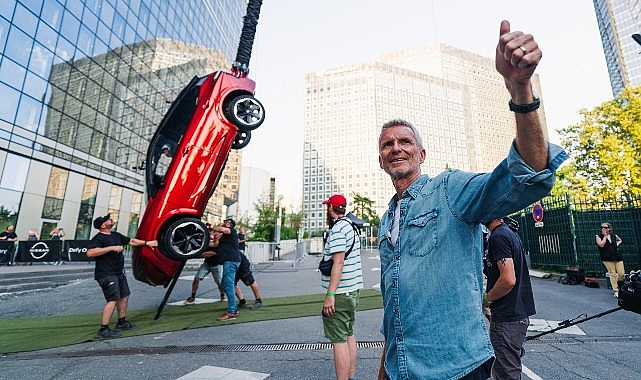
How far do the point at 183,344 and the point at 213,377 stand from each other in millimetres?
1544

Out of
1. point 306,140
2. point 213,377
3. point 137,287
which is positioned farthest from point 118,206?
point 306,140

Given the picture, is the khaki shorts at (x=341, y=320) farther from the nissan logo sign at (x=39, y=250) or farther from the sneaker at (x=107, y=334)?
the nissan logo sign at (x=39, y=250)

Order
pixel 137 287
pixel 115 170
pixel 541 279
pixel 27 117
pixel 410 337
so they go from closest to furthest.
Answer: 1. pixel 410 337
2. pixel 137 287
3. pixel 541 279
4. pixel 27 117
5. pixel 115 170

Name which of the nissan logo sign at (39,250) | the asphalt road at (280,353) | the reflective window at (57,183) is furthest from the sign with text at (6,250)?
the reflective window at (57,183)

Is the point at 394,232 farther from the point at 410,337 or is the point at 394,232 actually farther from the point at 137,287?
the point at 137,287

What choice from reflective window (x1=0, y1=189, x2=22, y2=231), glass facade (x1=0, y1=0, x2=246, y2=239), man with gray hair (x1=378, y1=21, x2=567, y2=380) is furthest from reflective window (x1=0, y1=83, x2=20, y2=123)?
man with gray hair (x1=378, y1=21, x2=567, y2=380)

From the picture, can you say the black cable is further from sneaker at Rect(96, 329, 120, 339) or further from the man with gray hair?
the man with gray hair

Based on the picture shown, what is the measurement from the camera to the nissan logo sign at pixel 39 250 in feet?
45.8

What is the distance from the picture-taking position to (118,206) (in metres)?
27.1

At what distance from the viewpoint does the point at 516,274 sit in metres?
2.81

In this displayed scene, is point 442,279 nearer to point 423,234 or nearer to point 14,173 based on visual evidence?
point 423,234

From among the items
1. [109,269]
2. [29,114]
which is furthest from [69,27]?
[109,269]

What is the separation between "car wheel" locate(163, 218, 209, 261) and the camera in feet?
17.6

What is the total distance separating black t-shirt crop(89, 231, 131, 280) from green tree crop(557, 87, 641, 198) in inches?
1020
